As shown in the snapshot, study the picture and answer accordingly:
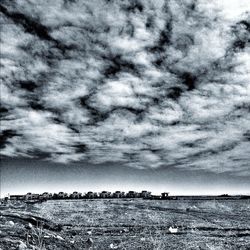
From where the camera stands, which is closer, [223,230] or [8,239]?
[8,239]

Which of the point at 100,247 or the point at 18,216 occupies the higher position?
the point at 18,216

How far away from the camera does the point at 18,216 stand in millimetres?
13836

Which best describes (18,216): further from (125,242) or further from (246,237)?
(246,237)

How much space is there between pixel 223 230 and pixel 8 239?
1048 cm

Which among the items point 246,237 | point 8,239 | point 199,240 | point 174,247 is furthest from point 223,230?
point 8,239

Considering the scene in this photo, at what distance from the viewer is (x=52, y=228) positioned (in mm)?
12789

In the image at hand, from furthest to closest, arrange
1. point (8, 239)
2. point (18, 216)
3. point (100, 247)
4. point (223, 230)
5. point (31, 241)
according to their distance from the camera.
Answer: point (223, 230), point (18, 216), point (100, 247), point (31, 241), point (8, 239)

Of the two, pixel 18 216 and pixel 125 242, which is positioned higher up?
pixel 18 216

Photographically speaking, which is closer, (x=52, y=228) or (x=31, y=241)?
(x=31, y=241)

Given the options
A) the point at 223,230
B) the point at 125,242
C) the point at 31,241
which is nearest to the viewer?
the point at 31,241

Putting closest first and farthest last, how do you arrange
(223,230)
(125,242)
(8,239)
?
(8,239), (125,242), (223,230)

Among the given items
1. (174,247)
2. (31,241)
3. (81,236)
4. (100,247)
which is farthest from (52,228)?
(174,247)

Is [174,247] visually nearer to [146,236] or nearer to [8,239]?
[146,236]

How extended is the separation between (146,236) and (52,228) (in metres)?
3.85
